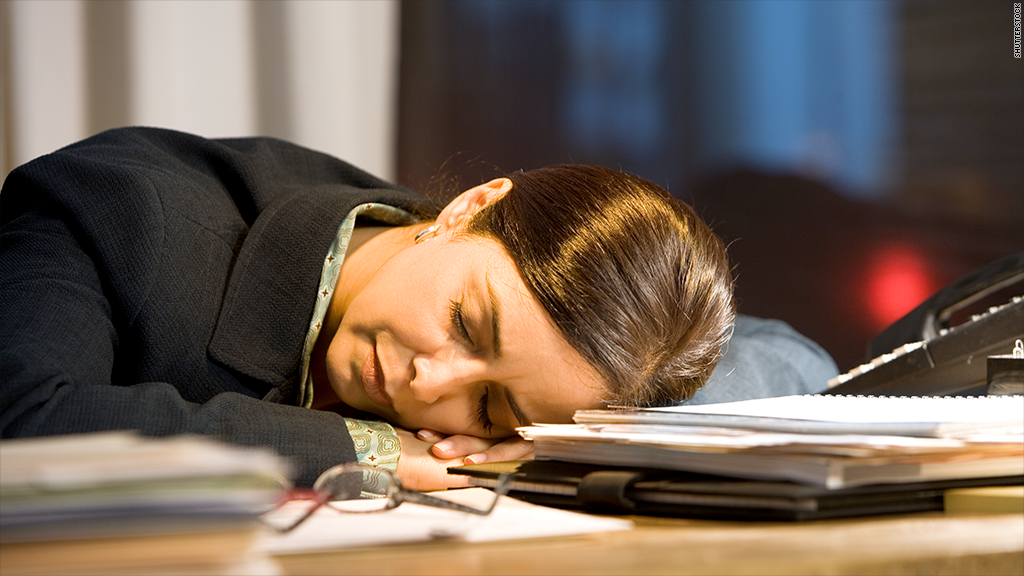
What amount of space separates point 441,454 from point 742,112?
4.56 ft

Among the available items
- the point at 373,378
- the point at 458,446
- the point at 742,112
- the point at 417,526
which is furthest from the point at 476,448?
the point at 742,112

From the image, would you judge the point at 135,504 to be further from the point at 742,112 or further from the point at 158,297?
the point at 742,112

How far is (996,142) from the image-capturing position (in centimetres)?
192

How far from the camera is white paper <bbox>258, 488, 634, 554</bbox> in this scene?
1.34ft

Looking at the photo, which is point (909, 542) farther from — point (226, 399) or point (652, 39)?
point (652, 39)

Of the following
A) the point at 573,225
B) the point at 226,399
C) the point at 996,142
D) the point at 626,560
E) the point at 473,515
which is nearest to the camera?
the point at 626,560

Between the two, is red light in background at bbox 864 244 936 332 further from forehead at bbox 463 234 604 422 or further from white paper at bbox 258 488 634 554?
white paper at bbox 258 488 634 554

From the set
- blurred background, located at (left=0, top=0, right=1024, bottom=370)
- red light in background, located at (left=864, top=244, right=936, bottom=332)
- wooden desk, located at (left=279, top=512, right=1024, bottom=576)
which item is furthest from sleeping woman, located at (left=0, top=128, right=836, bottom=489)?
red light in background, located at (left=864, top=244, right=936, bottom=332)

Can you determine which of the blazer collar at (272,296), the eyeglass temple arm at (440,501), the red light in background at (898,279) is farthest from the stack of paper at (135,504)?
the red light in background at (898,279)

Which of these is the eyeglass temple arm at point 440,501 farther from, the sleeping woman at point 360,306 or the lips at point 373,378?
the lips at point 373,378

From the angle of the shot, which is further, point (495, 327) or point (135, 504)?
point (495, 327)

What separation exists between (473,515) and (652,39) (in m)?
1.71

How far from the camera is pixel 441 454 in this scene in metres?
0.89

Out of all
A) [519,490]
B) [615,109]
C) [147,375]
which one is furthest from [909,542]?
[615,109]
